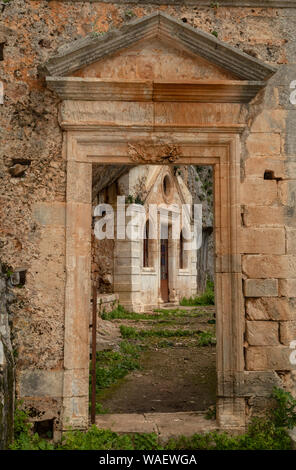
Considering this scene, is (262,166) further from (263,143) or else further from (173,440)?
(173,440)

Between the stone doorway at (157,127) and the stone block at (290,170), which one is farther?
Answer: the stone block at (290,170)

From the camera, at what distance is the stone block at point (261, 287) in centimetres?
440

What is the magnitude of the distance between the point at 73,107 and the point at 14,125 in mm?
625

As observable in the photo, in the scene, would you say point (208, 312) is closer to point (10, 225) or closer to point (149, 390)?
point (149, 390)

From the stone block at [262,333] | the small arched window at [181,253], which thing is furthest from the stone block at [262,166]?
the small arched window at [181,253]

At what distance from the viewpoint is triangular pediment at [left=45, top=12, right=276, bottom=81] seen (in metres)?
4.28

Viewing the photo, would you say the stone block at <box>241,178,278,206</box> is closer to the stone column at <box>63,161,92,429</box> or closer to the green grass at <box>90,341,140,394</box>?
the stone column at <box>63,161,92,429</box>

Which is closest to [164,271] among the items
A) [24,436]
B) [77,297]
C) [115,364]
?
[115,364]

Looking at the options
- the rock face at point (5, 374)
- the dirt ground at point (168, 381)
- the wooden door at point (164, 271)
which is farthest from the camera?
the wooden door at point (164, 271)

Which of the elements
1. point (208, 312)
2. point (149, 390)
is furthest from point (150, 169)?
point (149, 390)

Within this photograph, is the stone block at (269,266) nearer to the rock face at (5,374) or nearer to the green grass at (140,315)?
the rock face at (5,374)

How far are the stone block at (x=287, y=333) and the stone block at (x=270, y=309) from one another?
2.3 inches

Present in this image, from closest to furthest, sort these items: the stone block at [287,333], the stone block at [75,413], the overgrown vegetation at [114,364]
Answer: the stone block at [75,413]
the stone block at [287,333]
the overgrown vegetation at [114,364]

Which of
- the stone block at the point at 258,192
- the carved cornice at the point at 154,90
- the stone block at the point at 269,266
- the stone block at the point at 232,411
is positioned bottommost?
the stone block at the point at 232,411
